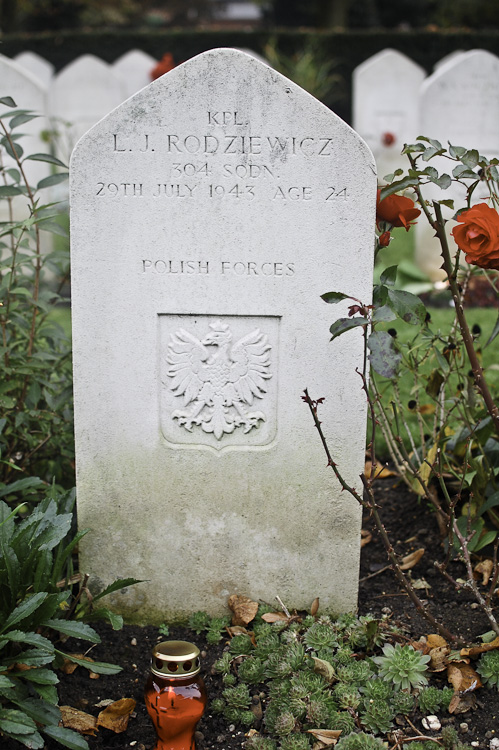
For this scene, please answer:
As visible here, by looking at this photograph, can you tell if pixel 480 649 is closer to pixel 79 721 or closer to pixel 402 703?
pixel 402 703

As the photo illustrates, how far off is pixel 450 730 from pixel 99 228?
5.44 ft

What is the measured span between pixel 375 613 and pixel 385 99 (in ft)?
28.1

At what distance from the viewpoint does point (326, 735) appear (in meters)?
1.86

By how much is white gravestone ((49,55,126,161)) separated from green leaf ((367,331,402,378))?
7346 mm

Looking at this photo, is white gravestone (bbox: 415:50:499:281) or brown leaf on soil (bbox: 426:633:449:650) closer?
brown leaf on soil (bbox: 426:633:449:650)

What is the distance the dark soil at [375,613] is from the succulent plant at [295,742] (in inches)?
5.8

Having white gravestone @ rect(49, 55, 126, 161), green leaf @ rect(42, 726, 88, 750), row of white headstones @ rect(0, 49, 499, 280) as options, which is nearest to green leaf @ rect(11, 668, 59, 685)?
green leaf @ rect(42, 726, 88, 750)

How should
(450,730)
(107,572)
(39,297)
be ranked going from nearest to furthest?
(450,730) < (107,572) < (39,297)

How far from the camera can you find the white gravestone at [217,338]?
2078mm

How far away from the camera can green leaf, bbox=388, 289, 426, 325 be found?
2.00m

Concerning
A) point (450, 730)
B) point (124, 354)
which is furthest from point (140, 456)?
point (450, 730)

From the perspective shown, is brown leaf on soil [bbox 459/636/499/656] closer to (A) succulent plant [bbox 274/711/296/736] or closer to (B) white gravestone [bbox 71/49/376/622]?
(B) white gravestone [bbox 71/49/376/622]

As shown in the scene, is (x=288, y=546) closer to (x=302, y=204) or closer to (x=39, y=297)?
(x=302, y=204)

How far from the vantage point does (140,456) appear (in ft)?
7.54
